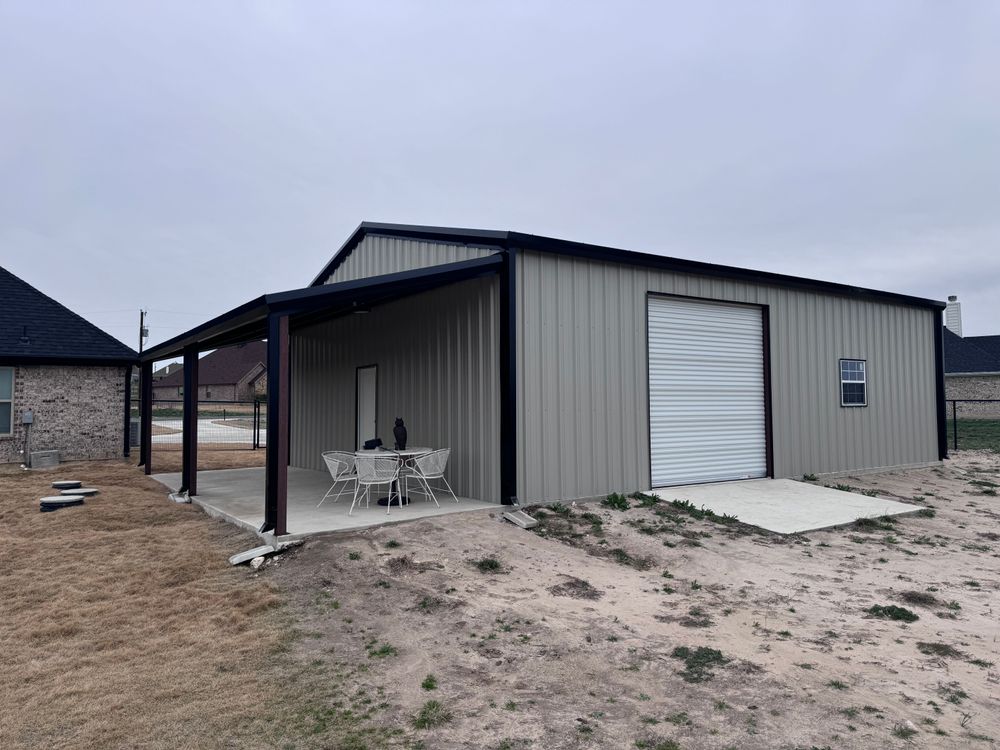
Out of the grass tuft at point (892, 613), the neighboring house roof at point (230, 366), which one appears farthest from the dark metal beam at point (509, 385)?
the neighboring house roof at point (230, 366)

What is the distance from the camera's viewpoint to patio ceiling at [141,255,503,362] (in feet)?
19.7

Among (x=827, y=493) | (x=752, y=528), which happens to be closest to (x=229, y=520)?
(x=752, y=528)

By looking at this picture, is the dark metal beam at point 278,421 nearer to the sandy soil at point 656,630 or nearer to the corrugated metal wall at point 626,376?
the sandy soil at point 656,630

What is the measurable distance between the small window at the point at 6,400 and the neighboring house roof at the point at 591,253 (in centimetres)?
783

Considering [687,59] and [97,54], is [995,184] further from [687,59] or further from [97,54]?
[97,54]

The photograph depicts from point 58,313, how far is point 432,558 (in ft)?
46.3

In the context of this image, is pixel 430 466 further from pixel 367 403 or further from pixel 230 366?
pixel 230 366

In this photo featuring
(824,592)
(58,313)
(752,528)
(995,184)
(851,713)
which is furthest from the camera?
(995,184)

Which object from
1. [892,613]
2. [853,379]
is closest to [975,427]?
[853,379]

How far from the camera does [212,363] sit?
4791 cm

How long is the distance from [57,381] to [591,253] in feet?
42.3

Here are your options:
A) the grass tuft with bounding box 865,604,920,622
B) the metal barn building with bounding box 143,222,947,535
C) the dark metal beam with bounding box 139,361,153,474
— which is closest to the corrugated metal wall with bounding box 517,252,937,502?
the metal barn building with bounding box 143,222,947,535

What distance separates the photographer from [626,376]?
27.5 ft

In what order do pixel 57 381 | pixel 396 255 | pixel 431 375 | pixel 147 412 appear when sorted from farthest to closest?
pixel 57 381 → pixel 147 412 → pixel 396 255 → pixel 431 375
